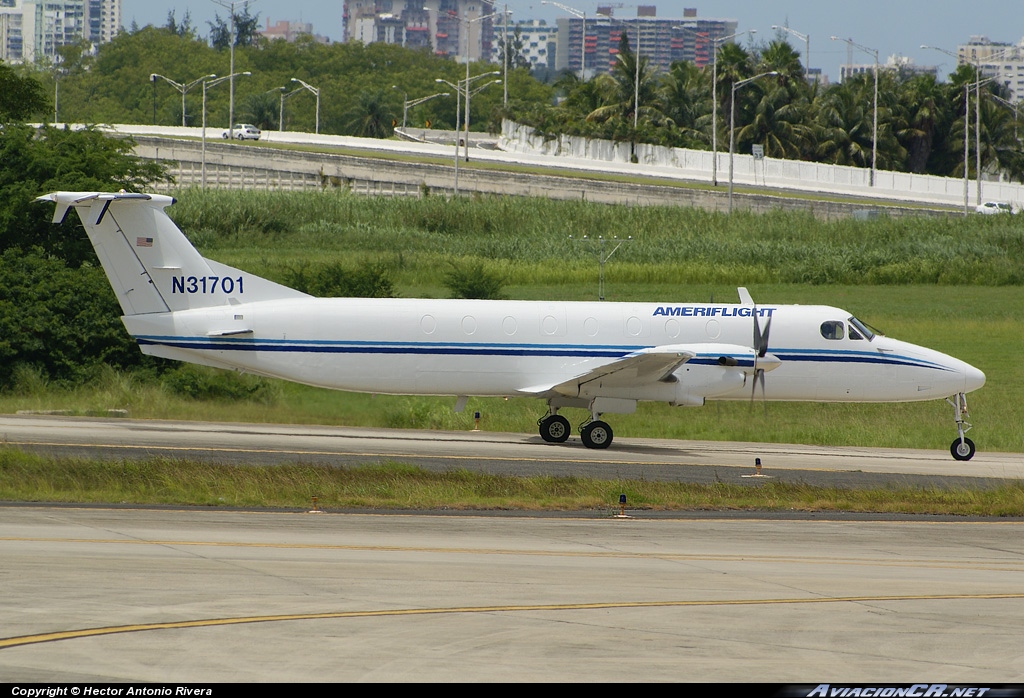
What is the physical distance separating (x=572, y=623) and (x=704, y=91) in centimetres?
10929

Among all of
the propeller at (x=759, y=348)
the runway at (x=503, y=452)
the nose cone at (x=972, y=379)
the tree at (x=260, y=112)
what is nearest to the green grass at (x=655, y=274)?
the runway at (x=503, y=452)

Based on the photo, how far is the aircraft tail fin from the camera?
25766 mm

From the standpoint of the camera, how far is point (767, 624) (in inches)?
484

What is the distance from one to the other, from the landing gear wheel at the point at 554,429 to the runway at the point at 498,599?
8.52m

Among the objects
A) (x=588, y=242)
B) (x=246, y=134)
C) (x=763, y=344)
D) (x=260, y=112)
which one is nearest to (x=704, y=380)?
(x=763, y=344)

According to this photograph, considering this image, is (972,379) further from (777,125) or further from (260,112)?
(260,112)

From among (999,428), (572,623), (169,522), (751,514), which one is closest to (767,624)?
(572,623)

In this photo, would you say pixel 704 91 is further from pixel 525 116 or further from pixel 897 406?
pixel 897 406

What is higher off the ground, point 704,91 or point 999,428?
point 704,91

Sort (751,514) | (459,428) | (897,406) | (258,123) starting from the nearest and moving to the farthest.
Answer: (751,514), (459,428), (897,406), (258,123)

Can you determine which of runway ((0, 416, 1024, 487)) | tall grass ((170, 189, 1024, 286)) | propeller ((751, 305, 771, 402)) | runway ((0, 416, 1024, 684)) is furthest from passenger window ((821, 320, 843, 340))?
tall grass ((170, 189, 1024, 286))

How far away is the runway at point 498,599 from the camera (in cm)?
1051

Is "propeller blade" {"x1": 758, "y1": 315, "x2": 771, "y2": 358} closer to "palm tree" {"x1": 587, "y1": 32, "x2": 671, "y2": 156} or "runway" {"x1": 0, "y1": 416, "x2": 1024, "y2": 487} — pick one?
"runway" {"x1": 0, "y1": 416, "x2": 1024, "y2": 487}

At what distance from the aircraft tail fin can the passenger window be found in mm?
11354
